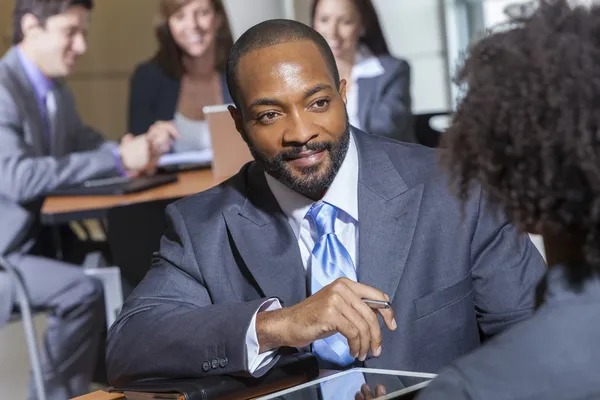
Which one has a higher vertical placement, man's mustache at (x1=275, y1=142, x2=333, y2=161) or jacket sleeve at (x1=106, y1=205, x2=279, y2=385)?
man's mustache at (x1=275, y1=142, x2=333, y2=161)

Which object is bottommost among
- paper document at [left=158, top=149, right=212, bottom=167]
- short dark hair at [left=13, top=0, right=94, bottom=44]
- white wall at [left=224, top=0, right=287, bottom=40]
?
paper document at [left=158, top=149, right=212, bottom=167]

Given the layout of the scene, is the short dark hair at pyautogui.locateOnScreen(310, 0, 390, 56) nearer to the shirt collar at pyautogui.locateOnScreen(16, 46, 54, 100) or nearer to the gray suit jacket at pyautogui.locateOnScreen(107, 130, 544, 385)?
the shirt collar at pyautogui.locateOnScreen(16, 46, 54, 100)

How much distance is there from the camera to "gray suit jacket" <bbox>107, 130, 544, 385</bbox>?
1.92m

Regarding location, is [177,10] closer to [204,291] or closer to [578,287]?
[204,291]

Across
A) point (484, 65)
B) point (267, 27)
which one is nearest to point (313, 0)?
point (267, 27)

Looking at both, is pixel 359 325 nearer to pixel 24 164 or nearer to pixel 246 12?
pixel 24 164

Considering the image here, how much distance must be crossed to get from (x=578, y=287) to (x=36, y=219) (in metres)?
3.68

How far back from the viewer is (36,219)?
4.44 m

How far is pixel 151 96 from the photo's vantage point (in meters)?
4.92

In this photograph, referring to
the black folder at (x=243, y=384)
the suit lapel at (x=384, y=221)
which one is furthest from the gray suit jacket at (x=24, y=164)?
the black folder at (x=243, y=384)

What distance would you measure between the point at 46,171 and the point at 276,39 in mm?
2505

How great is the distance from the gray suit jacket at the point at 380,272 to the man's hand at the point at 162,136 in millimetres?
2513

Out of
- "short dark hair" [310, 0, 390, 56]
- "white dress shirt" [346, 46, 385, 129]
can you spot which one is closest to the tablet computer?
"white dress shirt" [346, 46, 385, 129]

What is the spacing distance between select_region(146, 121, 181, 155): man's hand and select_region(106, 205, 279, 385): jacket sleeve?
97.4 inches
